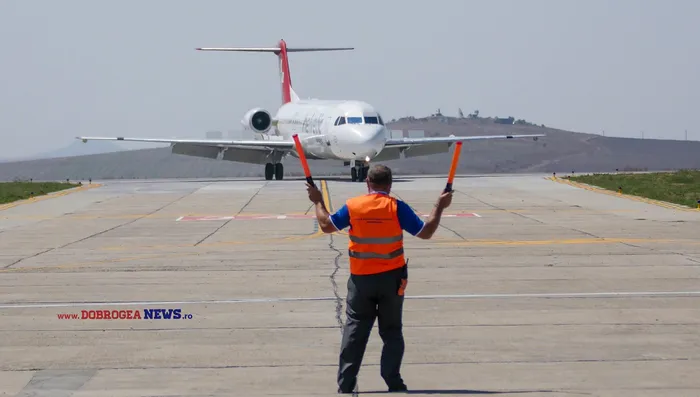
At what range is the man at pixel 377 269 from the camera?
359 inches

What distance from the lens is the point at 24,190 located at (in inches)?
1753

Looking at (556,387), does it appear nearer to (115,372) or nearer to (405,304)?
(115,372)

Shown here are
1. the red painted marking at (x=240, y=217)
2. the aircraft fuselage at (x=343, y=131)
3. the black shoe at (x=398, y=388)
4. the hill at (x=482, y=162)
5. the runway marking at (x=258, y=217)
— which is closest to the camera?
the black shoe at (x=398, y=388)

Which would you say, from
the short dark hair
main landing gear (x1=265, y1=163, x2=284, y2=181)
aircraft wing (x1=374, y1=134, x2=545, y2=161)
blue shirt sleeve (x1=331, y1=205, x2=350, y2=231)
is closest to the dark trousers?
blue shirt sleeve (x1=331, y1=205, x2=350, y2=231)

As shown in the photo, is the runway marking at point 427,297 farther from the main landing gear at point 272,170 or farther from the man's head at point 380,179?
the main landing gear at point 272,170

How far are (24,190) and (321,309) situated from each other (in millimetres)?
33663

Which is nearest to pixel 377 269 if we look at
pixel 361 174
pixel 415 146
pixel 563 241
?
pixel 563 241

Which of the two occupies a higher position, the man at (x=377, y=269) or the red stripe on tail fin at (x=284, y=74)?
the red stripe on tail fin at (x=284, y=74)

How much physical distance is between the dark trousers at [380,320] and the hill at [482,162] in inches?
2770

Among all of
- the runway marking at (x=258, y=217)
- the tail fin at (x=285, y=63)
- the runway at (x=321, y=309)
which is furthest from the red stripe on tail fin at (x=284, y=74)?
the runway at (x=321, y=309)

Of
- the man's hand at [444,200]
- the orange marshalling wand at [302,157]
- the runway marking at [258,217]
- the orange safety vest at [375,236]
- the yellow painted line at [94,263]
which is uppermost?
the orange marshalling wand at [302,157]

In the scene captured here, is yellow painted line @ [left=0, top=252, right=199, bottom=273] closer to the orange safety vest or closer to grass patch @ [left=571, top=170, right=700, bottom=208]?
the orange safety vest

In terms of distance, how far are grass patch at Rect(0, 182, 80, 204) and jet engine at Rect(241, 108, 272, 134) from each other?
14601 mm

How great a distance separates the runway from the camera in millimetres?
9414
